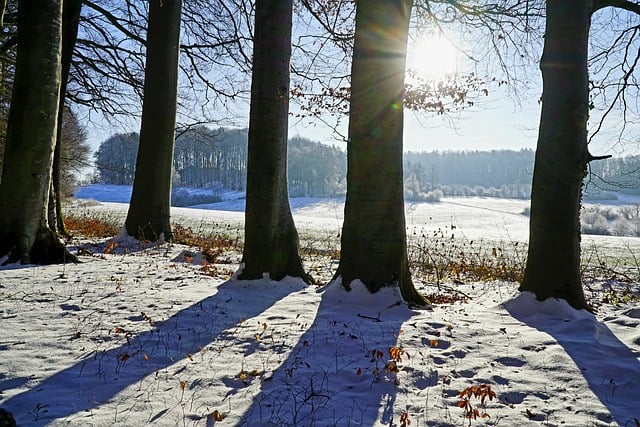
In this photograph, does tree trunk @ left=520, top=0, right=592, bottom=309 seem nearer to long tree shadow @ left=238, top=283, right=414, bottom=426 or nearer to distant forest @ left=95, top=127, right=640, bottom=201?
long tree shadow @ left=238, top=283, right=414, bottom=426

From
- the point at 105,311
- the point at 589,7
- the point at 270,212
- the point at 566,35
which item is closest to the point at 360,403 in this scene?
the point at 105,311

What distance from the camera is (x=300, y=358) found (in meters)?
3.23

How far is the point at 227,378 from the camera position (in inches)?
112

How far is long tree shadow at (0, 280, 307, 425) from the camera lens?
2371mm

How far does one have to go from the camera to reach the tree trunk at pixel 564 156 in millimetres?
4660

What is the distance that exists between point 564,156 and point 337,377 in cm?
377

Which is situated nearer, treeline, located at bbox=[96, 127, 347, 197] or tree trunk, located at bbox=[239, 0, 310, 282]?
tree trunk, located at bbox=[239, 0, 310, 282]

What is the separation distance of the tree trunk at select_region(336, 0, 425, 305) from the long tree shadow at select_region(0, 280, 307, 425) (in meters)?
1.35

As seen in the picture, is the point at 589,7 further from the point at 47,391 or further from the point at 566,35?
the point at 47,391

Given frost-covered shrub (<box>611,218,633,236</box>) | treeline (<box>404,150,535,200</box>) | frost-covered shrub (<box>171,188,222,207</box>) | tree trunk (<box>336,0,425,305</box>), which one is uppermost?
treeline (<box>404,150,535,200</box>)

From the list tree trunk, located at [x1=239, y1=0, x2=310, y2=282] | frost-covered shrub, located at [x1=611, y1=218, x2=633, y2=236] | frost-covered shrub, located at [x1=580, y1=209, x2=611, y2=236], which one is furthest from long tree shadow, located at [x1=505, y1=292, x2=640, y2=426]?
frost-covered shrub, located at [x1=611, y1=218, x2=633, y2=236]

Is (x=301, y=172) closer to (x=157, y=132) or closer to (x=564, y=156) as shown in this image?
(x=157, y=132)

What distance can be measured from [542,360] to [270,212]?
3884 millimetres

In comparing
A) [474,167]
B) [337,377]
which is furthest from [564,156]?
[474,167]
